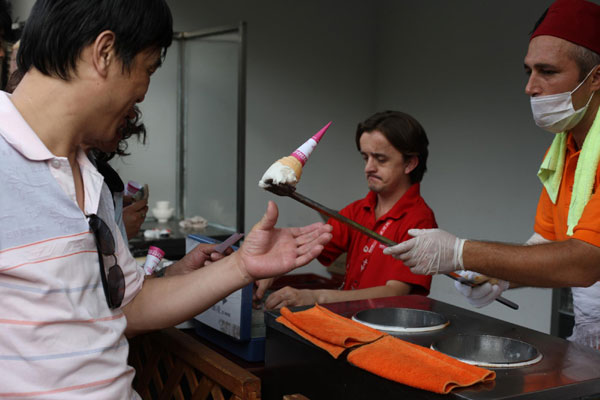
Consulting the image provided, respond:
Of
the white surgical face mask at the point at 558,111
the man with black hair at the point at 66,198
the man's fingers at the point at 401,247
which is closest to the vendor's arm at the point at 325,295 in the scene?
the man's fingers at the point at 401,247

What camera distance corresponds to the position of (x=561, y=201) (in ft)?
5.88

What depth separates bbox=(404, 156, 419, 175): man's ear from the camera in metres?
2.17

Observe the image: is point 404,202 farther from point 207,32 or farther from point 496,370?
point 207,32

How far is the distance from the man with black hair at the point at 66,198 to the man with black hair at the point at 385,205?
A: 1.01 meters

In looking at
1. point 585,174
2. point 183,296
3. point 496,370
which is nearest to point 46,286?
point 183,296

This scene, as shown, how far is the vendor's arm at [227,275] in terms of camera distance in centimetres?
117

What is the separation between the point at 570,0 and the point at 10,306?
156cm

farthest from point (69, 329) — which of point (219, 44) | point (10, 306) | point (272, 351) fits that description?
point (219, 44)

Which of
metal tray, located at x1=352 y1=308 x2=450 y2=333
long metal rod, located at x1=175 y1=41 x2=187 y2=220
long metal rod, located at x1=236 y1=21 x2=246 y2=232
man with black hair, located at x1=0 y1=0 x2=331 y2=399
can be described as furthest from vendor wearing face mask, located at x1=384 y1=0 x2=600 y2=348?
long metal rod, located at x1=175 y1=41 x2=187 y2=220

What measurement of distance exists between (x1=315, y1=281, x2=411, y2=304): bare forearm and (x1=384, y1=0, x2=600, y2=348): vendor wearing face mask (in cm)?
20

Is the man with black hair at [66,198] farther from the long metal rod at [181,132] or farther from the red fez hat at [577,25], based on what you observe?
the long metal rod at [181,132]

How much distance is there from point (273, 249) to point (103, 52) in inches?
18.7

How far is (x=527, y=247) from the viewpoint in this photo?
58.6 inches

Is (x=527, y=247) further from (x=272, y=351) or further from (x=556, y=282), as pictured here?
(x=272, y=351)
